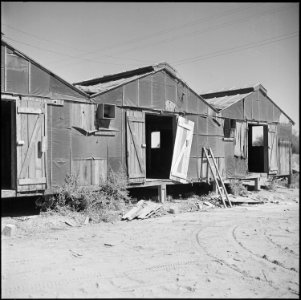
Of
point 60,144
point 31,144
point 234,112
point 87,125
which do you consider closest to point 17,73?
point 31,144

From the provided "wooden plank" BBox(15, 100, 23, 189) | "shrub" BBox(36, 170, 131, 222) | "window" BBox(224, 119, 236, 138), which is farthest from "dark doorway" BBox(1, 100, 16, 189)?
"window" BBox(224, 119, 236, 138)

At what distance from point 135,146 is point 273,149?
9417 mm

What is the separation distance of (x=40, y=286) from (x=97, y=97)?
7.40 meters

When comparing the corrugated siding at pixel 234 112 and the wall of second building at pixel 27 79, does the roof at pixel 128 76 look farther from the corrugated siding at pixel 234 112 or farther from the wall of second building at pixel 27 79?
the corrugated siding at pixel 234 112

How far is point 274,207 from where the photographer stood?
1425 cm

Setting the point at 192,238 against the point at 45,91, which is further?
the point at 45,91

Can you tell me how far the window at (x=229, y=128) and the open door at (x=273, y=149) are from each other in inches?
121

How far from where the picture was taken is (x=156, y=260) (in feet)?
22.8

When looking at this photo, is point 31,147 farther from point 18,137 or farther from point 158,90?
point 158,90

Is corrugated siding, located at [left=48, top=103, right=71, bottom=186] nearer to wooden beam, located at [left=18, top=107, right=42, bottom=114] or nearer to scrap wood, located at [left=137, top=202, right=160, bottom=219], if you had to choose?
wooden beam, located at [left=18, top=107, right=42, bottom=114]

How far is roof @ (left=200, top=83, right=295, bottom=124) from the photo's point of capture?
1725 cm

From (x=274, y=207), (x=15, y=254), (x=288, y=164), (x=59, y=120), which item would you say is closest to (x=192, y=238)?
(x=15, y=254)

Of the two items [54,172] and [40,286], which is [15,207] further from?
[40,286]

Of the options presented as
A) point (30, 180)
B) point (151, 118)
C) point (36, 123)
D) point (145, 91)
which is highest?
point (145, 91)
